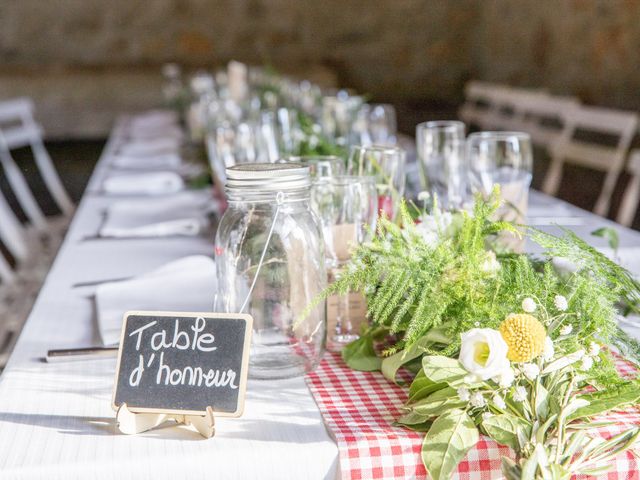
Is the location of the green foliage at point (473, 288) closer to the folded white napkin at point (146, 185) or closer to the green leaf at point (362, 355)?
the green leaf at point (362, 355)

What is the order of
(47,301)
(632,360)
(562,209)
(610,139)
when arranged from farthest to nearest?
(610,139) < (562,209) < (47,301) < (632,360)

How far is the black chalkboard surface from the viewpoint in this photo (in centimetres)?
93

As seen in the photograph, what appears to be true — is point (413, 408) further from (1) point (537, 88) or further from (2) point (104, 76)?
(2) point (104, 76)

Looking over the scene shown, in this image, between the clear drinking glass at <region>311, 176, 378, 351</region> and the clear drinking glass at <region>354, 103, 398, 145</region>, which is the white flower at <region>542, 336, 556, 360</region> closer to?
the clear drinking glass at <region>311, 176, 378, 351</region>

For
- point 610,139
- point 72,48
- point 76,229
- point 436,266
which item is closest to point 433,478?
point 436,266

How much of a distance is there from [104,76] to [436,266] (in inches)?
353

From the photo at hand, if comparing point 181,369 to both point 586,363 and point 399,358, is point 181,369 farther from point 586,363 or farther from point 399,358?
point 586,363

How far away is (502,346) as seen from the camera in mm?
800

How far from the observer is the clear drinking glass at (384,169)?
4.66 feet

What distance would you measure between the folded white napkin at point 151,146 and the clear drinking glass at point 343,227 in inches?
93.3

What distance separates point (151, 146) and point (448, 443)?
10.1 feet

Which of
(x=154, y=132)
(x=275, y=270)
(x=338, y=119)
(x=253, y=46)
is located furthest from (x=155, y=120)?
(x=253, y=46)

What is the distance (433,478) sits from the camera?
862mm

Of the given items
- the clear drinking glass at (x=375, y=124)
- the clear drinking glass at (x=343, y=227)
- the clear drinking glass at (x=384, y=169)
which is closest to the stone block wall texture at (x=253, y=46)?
the clear drinking glass at (x=375, y=124)
